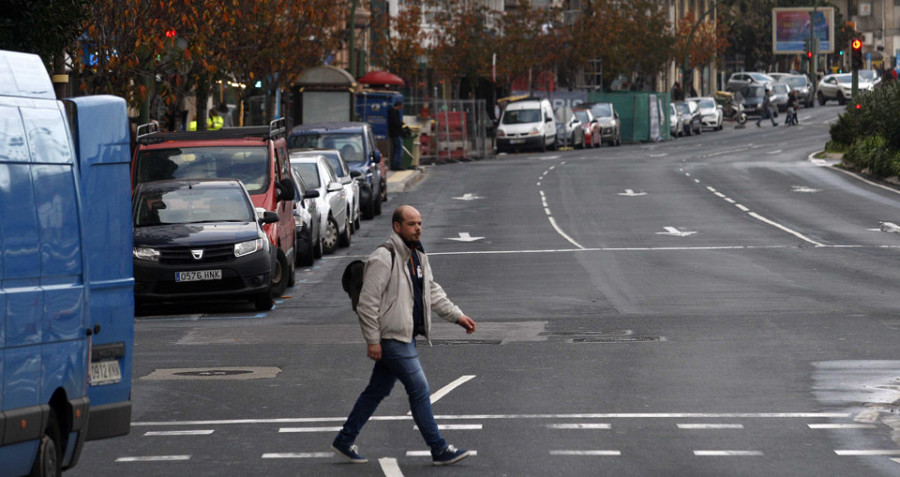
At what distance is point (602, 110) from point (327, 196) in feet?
149

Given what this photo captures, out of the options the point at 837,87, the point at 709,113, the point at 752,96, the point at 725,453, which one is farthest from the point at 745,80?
the point at 725,453

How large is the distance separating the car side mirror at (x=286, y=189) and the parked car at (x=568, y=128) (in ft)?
153

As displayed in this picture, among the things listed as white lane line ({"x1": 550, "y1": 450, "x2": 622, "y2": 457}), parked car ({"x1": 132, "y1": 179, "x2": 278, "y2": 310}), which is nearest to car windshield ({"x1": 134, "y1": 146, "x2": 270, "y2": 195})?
parked car ({"x1": 132, "y1": 179, "x2": 278, "y2": 310})

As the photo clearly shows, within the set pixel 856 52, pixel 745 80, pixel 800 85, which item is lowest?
pixel 800 85

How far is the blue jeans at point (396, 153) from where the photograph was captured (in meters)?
49.7

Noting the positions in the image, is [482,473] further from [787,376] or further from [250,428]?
[787,376]

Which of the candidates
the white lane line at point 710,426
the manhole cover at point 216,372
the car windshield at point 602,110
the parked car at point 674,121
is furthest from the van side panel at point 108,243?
the parked car at point 674,121

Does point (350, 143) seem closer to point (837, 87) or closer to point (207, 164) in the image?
point (207, 164)

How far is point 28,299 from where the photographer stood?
8141 millimetres

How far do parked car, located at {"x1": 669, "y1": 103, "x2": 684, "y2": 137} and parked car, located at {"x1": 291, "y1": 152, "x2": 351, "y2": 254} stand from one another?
166 feet

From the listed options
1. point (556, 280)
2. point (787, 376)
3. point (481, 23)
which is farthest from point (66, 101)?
point (481, 23)

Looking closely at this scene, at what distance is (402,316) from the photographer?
9.99m

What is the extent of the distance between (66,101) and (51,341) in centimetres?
Result: 208

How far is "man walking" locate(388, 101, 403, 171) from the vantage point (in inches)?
1876
